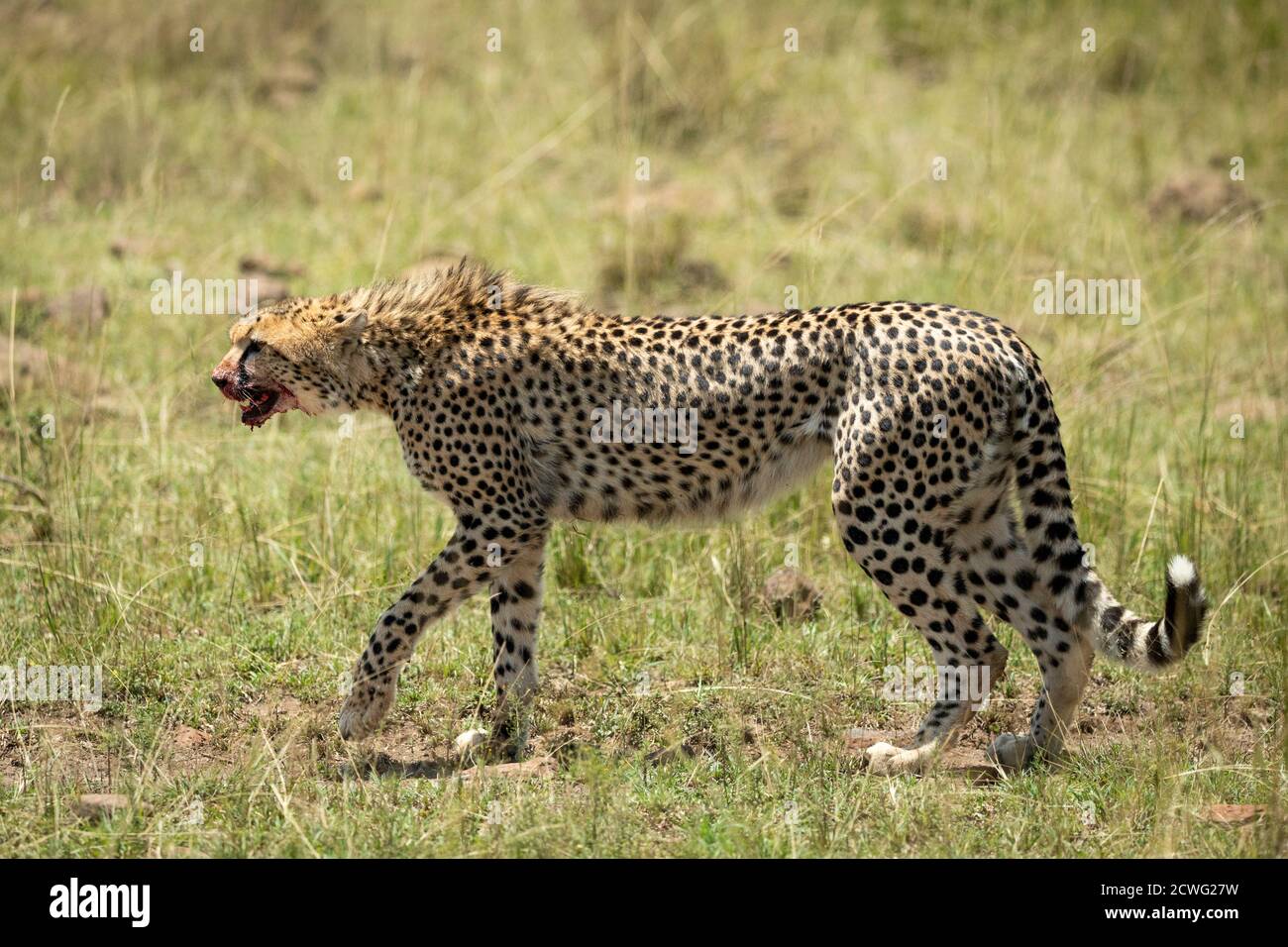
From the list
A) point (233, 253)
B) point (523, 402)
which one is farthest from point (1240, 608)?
point (233, 253)

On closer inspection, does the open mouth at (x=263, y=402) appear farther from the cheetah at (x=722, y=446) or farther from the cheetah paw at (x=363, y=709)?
the cheetah paw at (x=363, y=709)

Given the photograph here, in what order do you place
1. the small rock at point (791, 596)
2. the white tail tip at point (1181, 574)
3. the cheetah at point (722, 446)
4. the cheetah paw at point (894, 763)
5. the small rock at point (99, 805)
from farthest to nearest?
the small rock at point (791, 596)
the cheetah paw at point (894, 763)
the cheetah at point (722, 446)
the white tail tip at point (1181, 574)
the small rock at point (99, 805)

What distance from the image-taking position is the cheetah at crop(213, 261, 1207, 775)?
5469mm

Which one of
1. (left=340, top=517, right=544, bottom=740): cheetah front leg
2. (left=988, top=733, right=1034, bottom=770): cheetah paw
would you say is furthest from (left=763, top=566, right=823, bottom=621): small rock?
(left=340, top=517, right=544, bottom=740): cheetah front leg

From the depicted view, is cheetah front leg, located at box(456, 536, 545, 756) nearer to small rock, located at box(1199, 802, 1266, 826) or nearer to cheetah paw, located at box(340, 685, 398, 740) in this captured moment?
cheetah paw, located at box(340, 685, 398, 740)

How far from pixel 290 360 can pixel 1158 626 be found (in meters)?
3.04

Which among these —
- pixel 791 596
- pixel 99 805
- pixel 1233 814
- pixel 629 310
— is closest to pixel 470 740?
pixel 99 805

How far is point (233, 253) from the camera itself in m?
9.92

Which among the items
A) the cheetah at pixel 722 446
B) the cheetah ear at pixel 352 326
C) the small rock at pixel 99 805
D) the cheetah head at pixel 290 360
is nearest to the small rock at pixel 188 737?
the cheetah at pixel 722 446

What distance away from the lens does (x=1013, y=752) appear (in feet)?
18.6

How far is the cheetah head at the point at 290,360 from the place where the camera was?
6039 millimetres

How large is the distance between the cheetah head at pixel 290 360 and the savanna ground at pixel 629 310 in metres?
0.98

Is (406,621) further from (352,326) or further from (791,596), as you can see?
(791,596)
